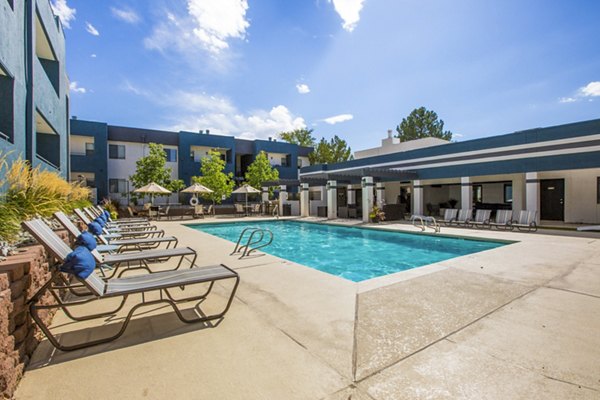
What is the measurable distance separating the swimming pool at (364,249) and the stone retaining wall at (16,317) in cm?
596

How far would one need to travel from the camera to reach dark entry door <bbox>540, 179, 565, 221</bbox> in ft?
53.5

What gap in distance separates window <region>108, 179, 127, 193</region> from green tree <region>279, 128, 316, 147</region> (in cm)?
3026

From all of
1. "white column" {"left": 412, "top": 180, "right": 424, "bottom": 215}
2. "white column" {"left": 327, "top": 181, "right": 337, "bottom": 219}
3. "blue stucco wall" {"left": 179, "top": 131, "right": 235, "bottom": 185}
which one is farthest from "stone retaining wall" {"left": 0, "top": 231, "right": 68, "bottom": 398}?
"blue stucco wall" {"left": 179, "top": 131, "right": 235, "bottom": 185}

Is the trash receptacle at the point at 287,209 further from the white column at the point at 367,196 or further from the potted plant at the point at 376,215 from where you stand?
the potted plant at the point at 376,215

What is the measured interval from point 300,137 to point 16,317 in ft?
168

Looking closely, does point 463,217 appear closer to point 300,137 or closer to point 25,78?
point 25,78

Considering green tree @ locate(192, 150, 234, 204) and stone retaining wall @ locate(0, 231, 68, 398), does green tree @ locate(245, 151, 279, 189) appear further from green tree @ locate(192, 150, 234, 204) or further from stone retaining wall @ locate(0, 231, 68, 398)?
stone retaining wall @ locate(0, 231, 68, 398)

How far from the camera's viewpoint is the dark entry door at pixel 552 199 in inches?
642

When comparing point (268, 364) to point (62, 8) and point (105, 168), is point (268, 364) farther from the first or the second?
point (105, 168)

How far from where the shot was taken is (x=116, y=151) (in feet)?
85.0

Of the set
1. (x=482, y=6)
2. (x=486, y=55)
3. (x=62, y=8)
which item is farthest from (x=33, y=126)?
(x=486, y=55)

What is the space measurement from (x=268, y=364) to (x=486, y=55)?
18641 mm

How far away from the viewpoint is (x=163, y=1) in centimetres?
954

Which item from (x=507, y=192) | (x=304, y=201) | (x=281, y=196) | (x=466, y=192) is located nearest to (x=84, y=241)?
(x=466, y=192)
